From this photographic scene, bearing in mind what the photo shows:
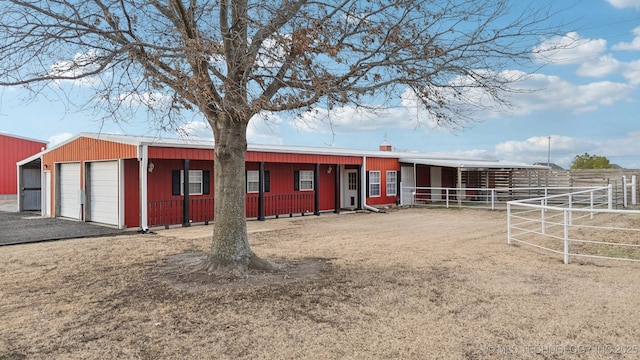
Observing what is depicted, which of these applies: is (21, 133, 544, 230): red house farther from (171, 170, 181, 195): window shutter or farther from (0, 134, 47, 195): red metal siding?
(0, 134, 47, 195): red metal siding

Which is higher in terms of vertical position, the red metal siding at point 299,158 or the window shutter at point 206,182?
the red metal siding at point 299,158

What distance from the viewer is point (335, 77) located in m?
6.11

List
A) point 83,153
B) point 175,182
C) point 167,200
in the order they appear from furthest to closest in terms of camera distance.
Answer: point 83,153
point 175,182
point 167,200

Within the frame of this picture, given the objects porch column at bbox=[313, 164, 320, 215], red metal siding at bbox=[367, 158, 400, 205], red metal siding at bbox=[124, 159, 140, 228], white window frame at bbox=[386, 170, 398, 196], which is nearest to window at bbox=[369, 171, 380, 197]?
red metal siding at bbox=[367, 158, 400, 205]

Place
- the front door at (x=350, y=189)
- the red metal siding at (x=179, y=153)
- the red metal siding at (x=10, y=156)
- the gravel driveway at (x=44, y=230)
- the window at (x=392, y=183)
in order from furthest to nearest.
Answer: the red metal siding at (x=10, y=156) < the window at (x=392, y=183) < the front door at (x=350, y=189) < the red metal siding at (x=179, y=153) < the gravel driveway at (x=44, y=230)

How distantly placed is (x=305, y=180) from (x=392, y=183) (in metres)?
5.02

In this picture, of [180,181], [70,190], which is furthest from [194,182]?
[70,190]

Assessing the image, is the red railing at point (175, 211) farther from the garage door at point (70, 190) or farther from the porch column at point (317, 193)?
the porch column at point (317, 193)

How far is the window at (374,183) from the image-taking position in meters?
19.2

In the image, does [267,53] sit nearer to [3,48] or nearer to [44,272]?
[3,48]

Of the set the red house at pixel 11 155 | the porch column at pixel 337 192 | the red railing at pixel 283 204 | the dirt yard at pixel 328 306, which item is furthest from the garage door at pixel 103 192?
the red house at pixel 11 155

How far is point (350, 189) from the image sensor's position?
1928 centimetres

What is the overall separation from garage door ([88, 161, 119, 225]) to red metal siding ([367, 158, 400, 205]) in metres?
10.2

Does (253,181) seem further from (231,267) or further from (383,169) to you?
(231,267)
